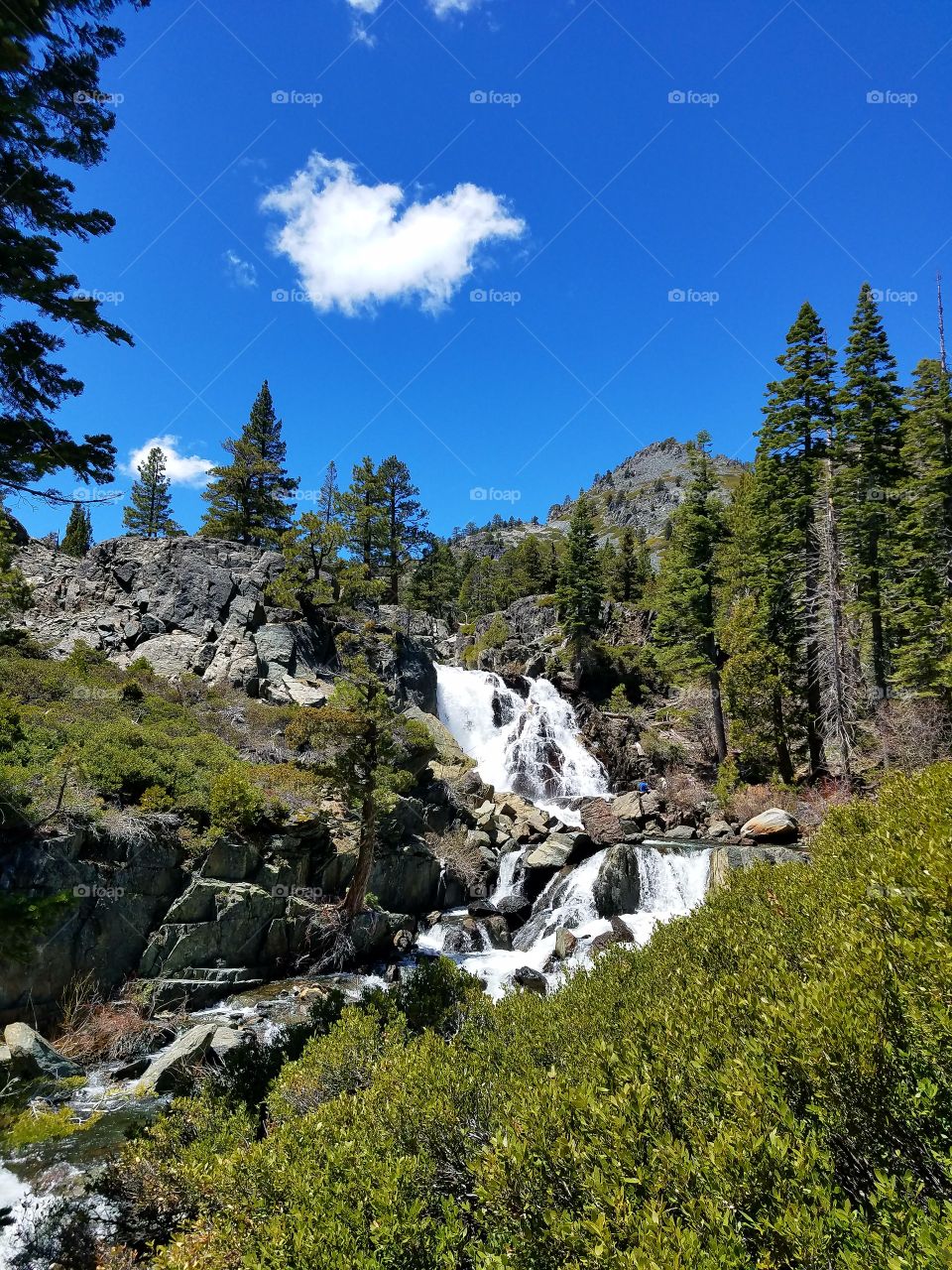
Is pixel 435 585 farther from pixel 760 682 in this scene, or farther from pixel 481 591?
pixel 760 682

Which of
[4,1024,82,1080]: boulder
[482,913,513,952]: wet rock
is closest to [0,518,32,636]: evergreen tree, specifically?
[4,1024,82,1080]: boulder

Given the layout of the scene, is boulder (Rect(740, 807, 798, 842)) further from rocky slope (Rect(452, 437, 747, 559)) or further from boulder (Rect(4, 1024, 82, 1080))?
rocky slope (Rect(452, 437, 747, 559))

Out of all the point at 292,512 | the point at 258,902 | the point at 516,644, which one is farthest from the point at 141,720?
Answer: the point at 516,644

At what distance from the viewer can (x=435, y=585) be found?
221 ft

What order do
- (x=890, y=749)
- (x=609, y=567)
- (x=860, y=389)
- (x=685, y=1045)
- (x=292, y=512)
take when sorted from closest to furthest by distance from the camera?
(x=685, y=1045)
(x=890, y=749)
(x=860, y=389)
(x=292, y=512)
(x=609, y=567)

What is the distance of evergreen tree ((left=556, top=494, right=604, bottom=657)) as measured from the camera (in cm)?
4556

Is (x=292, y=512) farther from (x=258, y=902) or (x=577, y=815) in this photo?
(x=258, y=902)

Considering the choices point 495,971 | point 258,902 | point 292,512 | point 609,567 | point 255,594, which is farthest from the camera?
point 609,567

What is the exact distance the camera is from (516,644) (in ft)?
165

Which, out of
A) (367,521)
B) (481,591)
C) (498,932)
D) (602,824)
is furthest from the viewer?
(481,591)

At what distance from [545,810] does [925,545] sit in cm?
2098

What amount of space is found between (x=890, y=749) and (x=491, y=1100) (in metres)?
23.4

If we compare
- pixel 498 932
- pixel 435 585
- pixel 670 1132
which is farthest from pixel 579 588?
pixel 670 1132

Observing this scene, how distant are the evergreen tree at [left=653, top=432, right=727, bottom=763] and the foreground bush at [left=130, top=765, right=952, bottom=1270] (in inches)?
1105
